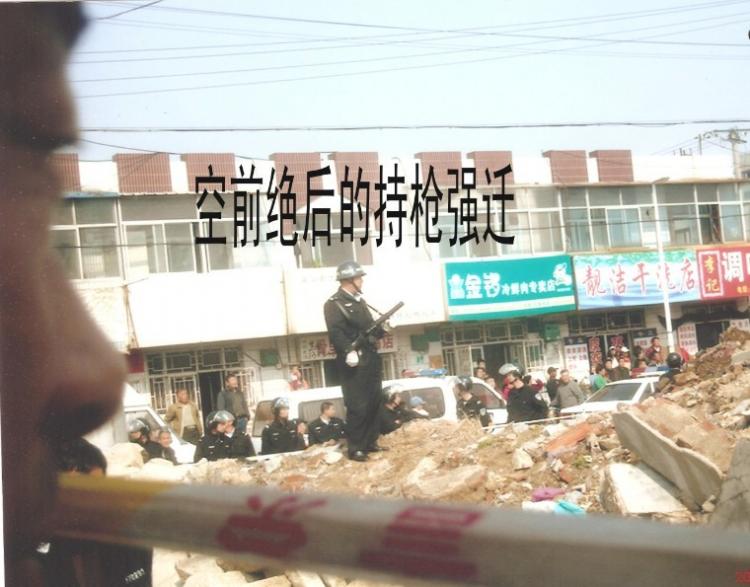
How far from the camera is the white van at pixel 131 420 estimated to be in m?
1.43

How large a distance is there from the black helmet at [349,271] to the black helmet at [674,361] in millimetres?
404

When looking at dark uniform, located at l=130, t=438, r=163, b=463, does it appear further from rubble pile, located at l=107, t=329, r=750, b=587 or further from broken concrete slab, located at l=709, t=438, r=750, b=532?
broken concrete slab, located at l=709, t=438, r=750, b=532

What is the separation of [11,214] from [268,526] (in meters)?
0.94

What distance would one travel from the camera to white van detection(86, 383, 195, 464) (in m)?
1.43

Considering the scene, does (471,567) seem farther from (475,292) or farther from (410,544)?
Answer: (475,292)

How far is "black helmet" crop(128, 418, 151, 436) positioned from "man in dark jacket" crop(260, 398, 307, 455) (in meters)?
0.20

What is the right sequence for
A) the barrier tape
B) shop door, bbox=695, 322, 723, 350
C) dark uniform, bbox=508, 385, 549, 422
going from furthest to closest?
dark uniform, bbox=508, 385, 549, 422 → shop door, bbox=695, 322, 723, 350 → the barrier tape

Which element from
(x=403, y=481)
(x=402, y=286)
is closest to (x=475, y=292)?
(x=402, y=286)

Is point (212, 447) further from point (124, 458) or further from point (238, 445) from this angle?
point (124, 458)

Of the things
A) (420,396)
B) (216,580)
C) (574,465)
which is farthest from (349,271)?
(216,580)

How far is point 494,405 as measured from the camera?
4.00ft

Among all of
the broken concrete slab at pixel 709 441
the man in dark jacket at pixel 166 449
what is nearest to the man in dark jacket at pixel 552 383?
the broken concrete slab at pixel 709 441

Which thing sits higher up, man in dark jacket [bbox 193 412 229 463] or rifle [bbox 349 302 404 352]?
rifle [bbox 349 302 404 352]

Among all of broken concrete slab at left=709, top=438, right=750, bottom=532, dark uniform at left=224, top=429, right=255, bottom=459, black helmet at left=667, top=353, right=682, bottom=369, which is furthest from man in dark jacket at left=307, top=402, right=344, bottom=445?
broken concrete slab at left=709, top=438, right=750, bottom=532
